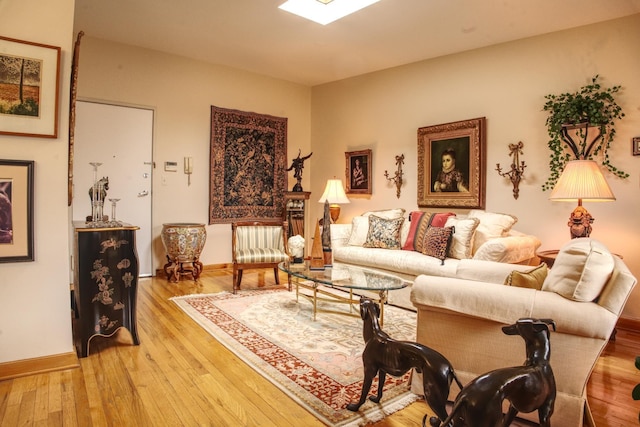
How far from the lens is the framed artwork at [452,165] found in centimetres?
456

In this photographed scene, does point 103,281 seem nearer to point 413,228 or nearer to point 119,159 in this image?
point 119,159

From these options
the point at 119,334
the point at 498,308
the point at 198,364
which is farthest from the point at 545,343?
the point at 119,334

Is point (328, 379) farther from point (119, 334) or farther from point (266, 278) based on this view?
point (266, 278)

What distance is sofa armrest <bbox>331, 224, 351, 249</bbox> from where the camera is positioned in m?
4.84

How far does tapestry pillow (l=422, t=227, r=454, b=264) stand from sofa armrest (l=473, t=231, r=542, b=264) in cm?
36

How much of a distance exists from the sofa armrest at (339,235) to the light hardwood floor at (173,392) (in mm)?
2178

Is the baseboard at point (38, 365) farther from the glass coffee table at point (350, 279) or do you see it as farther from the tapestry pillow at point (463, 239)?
the tapestry pillow at point (463, 239)

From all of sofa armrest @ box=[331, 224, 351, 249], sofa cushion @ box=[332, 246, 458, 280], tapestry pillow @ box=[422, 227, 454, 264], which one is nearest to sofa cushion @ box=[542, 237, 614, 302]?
sofa cushion @ box=[332, 246, 458, 280]

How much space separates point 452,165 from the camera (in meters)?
4.79

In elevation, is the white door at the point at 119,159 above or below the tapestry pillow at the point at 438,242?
above

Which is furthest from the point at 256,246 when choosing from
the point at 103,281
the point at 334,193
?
the point at 103,281

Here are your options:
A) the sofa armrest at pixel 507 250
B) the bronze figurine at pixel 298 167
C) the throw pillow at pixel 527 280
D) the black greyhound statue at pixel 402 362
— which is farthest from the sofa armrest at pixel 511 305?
the bronze figurine at pixel 298 167

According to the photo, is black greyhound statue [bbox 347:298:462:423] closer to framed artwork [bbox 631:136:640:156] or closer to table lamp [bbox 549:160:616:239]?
table lamp [bbox 549:160:616:239]

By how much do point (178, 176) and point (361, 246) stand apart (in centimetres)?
262
